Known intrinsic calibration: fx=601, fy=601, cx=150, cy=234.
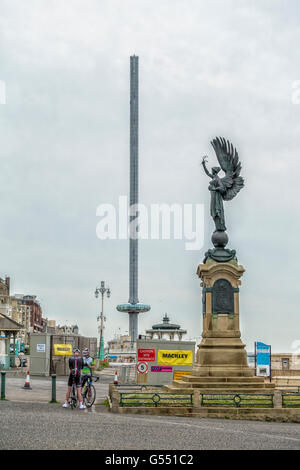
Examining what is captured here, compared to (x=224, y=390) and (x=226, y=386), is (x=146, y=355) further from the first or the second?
(x=224, y=390)

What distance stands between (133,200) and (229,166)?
11608 centimetres

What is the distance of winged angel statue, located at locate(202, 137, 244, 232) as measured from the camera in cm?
2436

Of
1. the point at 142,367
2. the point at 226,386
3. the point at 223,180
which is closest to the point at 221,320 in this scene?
the point at 226,386

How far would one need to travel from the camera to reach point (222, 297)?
22.8 meters

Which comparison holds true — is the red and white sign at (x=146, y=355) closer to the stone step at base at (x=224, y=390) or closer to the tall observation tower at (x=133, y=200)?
the stone step at base at (x=224, y=390)

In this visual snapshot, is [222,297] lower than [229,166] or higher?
lower

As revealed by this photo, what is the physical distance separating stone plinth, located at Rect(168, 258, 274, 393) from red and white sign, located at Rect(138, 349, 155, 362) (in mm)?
7587

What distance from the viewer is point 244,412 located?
17938 millimetres

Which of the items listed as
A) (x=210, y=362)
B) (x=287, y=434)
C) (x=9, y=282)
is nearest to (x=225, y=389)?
(x=210, y=362)

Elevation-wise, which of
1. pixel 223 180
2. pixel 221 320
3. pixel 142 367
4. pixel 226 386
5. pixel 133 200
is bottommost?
pixel 142 367

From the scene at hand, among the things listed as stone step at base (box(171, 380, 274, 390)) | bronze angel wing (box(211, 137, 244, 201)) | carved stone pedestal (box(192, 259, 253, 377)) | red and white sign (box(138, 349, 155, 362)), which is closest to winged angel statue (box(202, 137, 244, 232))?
bronze angel wing (box(211, 137, 244, 201))

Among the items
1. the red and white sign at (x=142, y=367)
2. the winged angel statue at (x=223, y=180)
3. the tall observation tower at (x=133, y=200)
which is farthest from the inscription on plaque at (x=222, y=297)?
the tall observation tower at (x=133, y=200)

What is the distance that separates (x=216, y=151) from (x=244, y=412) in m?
11.7
